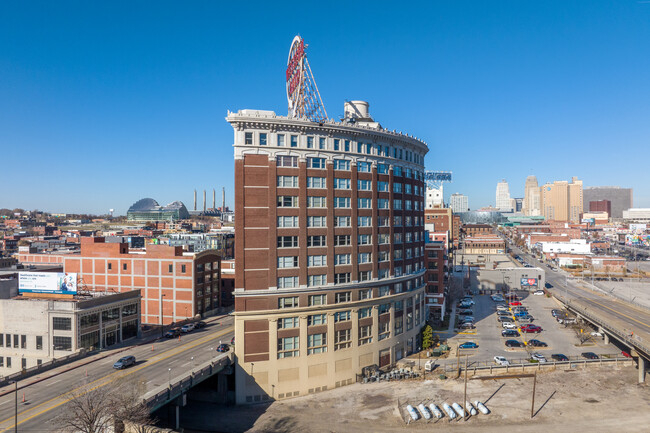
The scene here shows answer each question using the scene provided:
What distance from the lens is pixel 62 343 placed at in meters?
63.9

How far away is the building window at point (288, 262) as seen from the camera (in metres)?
55.8

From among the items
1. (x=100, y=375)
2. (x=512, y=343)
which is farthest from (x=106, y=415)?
(x=512, y=343)

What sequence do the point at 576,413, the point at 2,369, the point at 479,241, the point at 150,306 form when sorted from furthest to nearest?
the point at 479,241 → the point at 150,306 → the point at 2,369 → the point at 576,413

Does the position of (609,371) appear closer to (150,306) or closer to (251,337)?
(251,337)

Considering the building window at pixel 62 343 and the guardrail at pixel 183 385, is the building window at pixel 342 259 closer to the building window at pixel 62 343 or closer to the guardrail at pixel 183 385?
the guardrail at pixel 183 385

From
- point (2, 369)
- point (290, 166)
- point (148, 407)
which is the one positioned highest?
point (290, 166)

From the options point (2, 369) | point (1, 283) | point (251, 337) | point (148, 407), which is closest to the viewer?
point (148, 407)

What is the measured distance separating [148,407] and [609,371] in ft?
210

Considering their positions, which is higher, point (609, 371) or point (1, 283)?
point (1, 283)

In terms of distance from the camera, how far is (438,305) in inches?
3656

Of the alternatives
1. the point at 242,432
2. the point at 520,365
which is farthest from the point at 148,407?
the point at 520,365

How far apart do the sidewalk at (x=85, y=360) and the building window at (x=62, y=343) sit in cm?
488

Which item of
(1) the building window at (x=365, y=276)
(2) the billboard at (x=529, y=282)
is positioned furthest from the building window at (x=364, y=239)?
(2) the billboard at (x=529, y=282)

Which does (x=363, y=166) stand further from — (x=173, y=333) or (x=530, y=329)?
(x=530, y=329)
